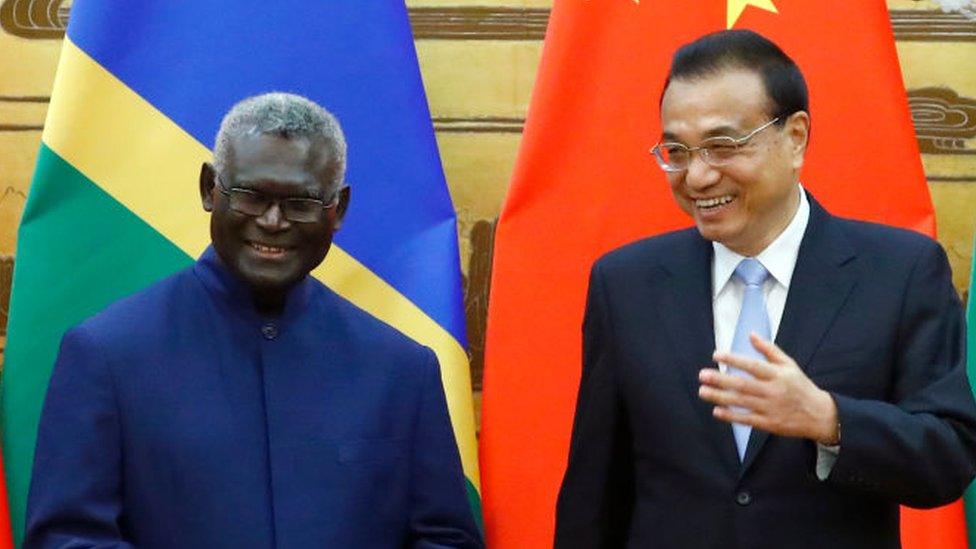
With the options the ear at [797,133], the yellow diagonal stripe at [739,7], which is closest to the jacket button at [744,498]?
the ear at [797,133]

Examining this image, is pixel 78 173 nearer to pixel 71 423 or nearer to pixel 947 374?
pixel 71 423

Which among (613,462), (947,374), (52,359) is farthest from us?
(52,359)

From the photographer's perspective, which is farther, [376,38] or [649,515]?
[376,38]

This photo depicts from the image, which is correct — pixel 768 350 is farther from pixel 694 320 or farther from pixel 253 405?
pixel 253 405

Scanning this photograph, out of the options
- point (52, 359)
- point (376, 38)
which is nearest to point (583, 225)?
point (376, 38)

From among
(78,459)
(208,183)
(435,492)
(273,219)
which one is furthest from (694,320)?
(78,459)

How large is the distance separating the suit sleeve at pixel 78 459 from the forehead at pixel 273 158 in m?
0.33

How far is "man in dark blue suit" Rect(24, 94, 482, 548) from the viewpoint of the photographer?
2.18m

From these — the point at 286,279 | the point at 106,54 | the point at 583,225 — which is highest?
the point at 106,54

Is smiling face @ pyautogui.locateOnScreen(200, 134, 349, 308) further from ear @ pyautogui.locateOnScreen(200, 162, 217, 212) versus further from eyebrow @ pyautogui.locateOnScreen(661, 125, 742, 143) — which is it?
eyebrow @ pyautogui.locateOnScreen(661, 125, 742, 143)

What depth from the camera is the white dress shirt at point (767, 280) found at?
2.23 metres

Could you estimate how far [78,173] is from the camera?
2.99 m

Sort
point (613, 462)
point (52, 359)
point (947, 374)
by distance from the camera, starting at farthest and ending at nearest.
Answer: point (52, 359)
point (613, 462)
point (947, 374)

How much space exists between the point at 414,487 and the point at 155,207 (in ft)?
3.18
